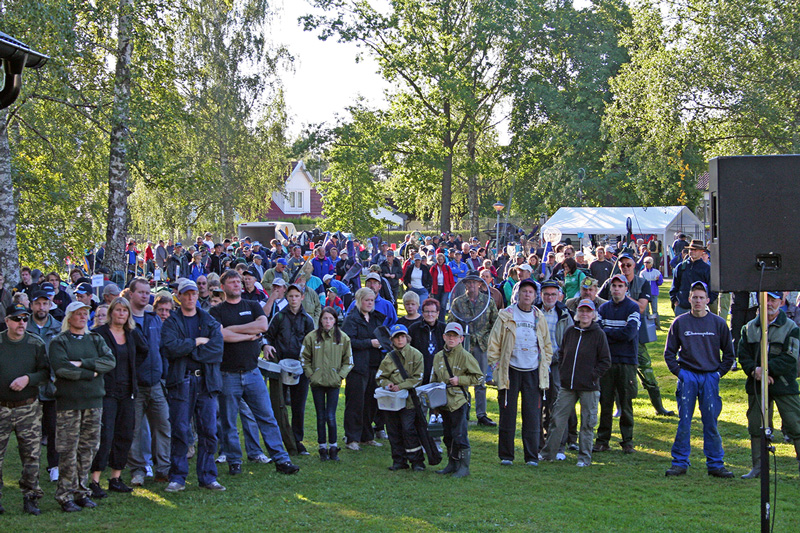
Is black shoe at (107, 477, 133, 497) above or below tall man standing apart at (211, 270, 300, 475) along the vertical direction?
below

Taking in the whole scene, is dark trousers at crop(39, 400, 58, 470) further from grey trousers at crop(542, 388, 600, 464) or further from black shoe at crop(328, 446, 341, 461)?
grey trousers at crop(542, 388, 600, 464)

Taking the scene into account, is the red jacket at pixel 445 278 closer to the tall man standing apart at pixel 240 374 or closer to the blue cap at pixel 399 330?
the blue cap at pixel 399 330

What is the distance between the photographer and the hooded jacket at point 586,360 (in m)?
8.41

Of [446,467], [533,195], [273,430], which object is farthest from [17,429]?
A: [533,195]

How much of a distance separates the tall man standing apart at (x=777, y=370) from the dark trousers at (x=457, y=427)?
273 centimetres

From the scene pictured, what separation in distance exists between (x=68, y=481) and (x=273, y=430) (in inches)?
82.1

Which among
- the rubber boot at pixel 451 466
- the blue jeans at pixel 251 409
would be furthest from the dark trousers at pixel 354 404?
the rubber boot at pixel 451 466

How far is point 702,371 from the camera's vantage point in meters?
7.94

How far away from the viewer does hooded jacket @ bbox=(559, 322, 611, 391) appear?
8.41 metres

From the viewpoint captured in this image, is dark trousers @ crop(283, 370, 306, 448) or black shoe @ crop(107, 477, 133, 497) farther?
dark trousers @ crop(283, 370, 306, 448)

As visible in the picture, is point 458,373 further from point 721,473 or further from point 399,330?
point 721,473

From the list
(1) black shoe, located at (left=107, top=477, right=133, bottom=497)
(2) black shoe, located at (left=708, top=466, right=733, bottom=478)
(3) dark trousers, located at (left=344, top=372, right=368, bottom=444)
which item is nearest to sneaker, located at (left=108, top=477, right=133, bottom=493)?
(1) black shoe, located at (left=107, top=477, right=133, bottom=497)

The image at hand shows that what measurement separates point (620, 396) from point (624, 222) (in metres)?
26.4

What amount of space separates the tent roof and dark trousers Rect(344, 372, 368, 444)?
85.3ft
